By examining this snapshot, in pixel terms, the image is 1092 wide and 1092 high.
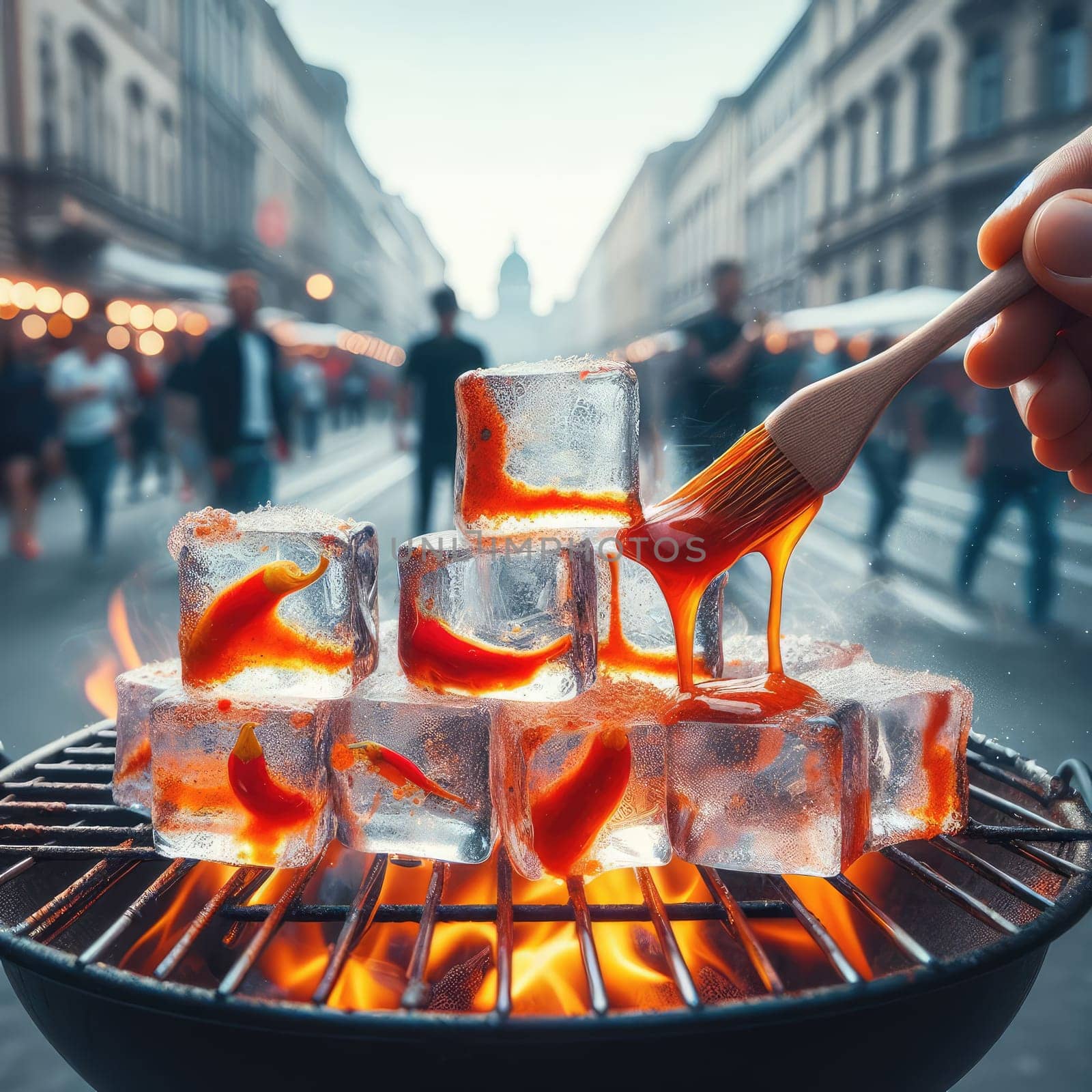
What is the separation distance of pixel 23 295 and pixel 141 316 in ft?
6.26

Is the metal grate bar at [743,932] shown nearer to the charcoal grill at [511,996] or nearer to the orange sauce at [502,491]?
the charcoal grill at [511,996]

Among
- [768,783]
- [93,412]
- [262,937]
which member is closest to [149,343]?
[93,412]

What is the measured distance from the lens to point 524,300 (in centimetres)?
185

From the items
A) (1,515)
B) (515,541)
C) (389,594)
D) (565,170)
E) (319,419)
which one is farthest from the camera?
(1,515)

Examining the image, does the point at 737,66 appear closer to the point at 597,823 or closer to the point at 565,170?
the point at 565,170

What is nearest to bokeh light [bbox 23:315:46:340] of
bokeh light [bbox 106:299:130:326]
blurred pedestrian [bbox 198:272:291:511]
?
bokeh light [bbox 106:299:130:326]

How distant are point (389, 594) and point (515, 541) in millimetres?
1243

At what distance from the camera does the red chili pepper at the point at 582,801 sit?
0.92 meters

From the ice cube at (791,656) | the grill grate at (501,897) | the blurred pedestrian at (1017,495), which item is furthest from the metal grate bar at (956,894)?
the blurred pedestrian at (1017,495)

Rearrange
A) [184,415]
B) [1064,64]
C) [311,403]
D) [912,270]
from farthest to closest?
[1064,64] < [184,415] < [311,403] < [912,270]

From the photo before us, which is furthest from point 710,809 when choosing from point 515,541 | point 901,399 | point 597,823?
point 901,399

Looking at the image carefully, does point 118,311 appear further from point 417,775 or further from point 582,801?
point 582,801

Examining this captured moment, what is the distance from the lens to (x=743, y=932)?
817 millimetres

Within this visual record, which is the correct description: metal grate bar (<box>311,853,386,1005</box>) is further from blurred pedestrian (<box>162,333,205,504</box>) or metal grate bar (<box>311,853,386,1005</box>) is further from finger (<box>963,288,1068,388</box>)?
blurred pedestrian (<box>162,333,205,504</box>)
